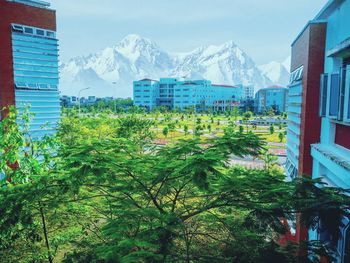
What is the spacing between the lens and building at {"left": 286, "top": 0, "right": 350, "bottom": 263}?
448 centimetres

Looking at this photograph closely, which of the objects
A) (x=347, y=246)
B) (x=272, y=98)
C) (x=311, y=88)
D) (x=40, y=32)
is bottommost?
(x=347, y=246)

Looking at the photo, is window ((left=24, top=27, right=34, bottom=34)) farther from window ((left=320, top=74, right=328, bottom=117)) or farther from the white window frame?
the white window frame

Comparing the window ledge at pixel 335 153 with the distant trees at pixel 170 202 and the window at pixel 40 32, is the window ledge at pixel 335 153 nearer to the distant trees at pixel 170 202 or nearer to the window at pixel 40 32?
the distant trees at pixel 170 202

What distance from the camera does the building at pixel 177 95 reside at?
95.1 metres

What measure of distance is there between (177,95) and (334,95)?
91450mm

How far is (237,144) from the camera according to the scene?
507 centimetres

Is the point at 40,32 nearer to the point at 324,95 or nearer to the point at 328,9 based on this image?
the point at 328,9

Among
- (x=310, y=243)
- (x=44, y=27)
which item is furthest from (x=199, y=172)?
(x=44, y=27)

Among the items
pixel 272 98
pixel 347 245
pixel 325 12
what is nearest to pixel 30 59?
pixel 325 12

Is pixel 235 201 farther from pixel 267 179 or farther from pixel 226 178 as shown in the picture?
pixel 267 179

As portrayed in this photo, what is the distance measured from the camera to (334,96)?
4984mm

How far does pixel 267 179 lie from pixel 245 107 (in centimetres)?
9342

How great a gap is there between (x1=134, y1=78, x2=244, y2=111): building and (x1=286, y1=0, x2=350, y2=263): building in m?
86.4

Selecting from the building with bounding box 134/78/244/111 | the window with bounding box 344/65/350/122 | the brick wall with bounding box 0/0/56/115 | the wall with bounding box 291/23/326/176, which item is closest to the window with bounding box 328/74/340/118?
the window with bounding box 344/65/350/122
